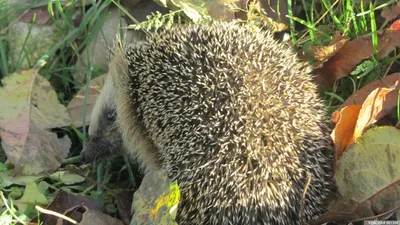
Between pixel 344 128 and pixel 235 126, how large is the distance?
26.6 inches

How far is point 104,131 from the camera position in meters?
3.68

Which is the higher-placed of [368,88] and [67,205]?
[368,88]

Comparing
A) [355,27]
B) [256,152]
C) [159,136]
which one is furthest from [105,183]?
[355,27]

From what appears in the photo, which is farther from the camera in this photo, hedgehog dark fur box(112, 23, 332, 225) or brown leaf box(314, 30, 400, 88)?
brown leaf box(314, 30, 400, 88)

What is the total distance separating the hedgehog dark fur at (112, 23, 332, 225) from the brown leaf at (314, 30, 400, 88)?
1.33 ft

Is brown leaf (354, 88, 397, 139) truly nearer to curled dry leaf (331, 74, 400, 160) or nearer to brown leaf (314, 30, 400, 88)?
curled dry leaf (331, 74, 400, 160)

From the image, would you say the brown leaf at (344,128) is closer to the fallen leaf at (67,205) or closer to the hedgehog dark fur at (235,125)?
the hedgehog dark fur at (235,125)

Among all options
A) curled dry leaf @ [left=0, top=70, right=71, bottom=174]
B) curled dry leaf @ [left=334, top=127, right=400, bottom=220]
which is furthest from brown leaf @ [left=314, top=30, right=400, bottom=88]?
curled dry leaf @ [left=0, top=70, right=71, bottom=174]

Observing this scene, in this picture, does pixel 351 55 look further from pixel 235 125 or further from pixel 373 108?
pixel 235 125

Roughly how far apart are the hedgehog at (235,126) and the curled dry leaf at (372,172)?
0.09m

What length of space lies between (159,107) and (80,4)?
1.43 meters

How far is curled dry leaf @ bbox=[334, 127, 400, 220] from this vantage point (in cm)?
298

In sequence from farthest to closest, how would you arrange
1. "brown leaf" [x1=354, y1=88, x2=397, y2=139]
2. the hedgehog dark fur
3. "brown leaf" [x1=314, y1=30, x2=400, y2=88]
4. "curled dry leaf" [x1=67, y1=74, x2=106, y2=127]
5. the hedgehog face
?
1. "curled dry leaf" [x1=67, y1=74, x2=106, y2=127]
2. the hedgehog face
3. "brown leaf" [x1=314, y1=30, x2=400, y2=88]
4. "brown leaf" [x1=354, y1=88, x2=397, y2=139]
5. the hedgehog dark fur

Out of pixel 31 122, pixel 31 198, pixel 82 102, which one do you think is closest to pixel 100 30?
pixel 82 102
